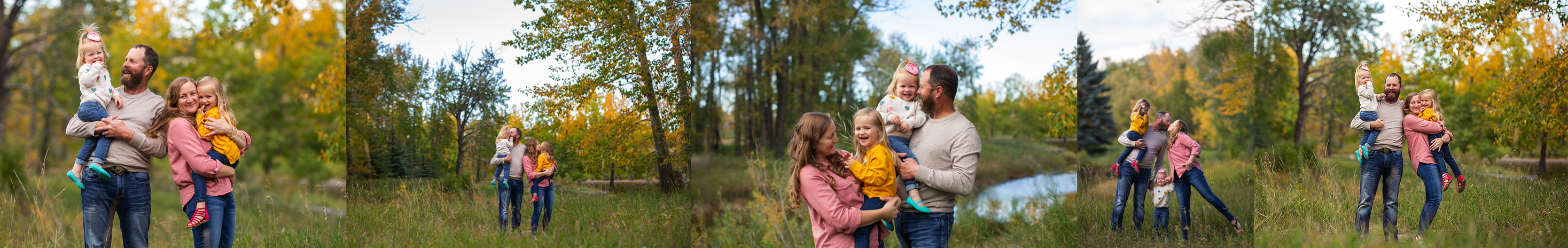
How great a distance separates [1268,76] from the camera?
449 cm

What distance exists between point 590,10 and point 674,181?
1.23 m

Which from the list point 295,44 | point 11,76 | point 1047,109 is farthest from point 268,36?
point 1047,109

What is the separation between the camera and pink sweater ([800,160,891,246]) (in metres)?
2.70

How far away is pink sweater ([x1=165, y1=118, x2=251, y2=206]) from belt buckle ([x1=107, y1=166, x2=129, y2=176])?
0.65 feet

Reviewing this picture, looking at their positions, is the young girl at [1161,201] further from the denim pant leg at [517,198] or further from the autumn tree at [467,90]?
the autumn tree at [467,90]

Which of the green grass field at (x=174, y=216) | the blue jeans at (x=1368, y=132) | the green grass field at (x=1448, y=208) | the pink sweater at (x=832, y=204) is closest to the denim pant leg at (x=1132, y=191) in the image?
the green grass field at (x=1448, y=208)

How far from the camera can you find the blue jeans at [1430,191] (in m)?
4.08

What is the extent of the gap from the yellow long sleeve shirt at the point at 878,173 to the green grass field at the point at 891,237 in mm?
2177

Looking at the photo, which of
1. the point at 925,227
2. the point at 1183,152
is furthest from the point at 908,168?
the point at 1183,152

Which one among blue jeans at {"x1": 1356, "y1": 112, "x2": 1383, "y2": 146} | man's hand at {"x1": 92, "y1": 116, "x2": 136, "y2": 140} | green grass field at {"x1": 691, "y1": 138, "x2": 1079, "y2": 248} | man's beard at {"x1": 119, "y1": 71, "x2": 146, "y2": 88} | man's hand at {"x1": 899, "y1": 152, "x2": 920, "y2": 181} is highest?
man's beard at {"x1": 119, "y1": 71, "x2": 146, "y2": 88}

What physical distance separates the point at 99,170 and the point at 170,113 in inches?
15.2

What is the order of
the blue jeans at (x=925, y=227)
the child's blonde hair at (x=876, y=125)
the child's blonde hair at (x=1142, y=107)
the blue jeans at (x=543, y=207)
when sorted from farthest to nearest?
the child's blonde hair at (x=1142, y=107) → the blue jeans at (x=543, y=207) → the blue jeans at (x=925, y=227) → the child's blonde hair at (x=876, y=125)

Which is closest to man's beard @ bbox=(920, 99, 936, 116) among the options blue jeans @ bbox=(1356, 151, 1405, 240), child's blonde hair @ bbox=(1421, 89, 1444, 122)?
blue jeans @ bbox=(1356, 151, 1405, 240)

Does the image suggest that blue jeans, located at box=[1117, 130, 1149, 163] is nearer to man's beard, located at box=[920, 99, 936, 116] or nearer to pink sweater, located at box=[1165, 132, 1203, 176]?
pink sweater, located at box=[1165, 132, 1203, 176]
